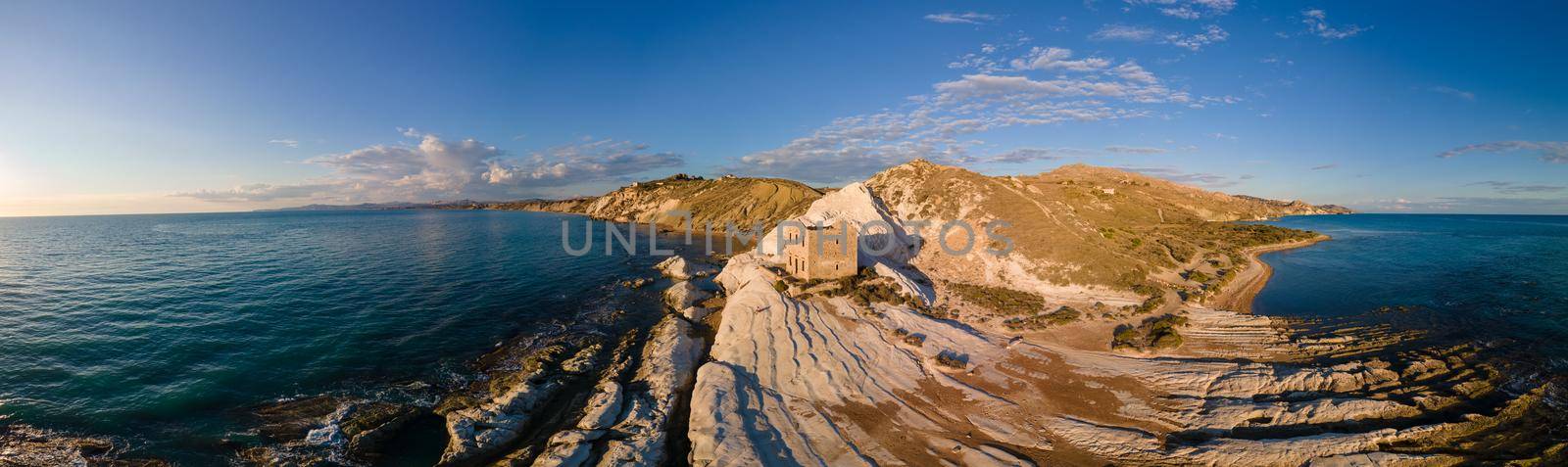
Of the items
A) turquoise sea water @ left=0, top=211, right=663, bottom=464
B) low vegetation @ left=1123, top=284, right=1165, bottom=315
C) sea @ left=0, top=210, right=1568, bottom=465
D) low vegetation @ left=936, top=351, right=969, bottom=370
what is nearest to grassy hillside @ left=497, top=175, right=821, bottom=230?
sea @ left=0, top=210, right=1568, bottom=465

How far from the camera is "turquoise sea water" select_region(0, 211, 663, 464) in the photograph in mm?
20703

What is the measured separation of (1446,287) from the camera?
42406mm

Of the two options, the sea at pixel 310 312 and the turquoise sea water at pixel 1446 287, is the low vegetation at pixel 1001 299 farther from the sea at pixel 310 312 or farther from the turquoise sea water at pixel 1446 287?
the turquoise sea water at pixel 1446 287

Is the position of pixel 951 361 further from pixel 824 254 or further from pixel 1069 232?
pixel 1069 232

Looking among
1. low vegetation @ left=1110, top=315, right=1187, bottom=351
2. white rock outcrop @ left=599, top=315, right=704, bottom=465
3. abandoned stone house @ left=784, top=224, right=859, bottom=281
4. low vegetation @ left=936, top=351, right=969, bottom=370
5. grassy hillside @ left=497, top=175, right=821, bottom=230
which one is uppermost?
grassy hillside @ left=497, top=175, right=821, bottom=230

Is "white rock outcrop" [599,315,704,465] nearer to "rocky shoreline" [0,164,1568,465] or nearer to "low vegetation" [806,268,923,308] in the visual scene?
"rocky shoreline" [0,164,1568,465]

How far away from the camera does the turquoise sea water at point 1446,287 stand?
30109 millimetres

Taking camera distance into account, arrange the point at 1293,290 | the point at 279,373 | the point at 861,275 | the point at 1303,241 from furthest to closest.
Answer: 1. the point at 1303,241
2. the point at 1293,290
3. the point at 861,275
4. the point at 279,373

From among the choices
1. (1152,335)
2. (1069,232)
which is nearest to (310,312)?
(1152,335)

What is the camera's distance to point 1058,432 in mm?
18516

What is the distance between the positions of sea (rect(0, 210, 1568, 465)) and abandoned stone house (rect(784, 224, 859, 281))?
1176 cm

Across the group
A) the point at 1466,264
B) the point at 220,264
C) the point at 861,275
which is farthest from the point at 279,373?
the point at 1466,264

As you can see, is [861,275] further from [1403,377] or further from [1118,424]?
[1403,377]

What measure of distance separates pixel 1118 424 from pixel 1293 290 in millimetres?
40185
